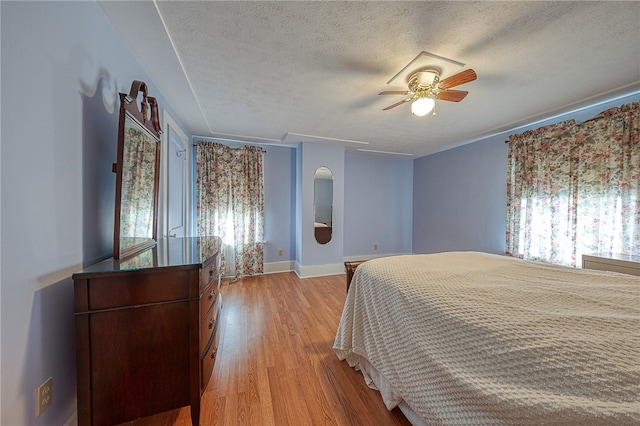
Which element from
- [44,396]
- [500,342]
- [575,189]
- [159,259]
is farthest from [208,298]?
[575,189]

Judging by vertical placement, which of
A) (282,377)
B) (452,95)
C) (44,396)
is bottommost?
(282,377)

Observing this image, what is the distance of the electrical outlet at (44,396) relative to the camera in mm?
936

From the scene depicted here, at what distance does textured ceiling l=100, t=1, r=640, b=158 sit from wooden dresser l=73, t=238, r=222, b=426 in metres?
1.41

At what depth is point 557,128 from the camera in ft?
8.91

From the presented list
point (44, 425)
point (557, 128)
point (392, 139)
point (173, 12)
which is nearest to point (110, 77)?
point (173, 12)

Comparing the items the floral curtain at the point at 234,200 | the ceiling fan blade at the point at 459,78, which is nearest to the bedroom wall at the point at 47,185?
the ceiling fan blade at the point at 459,78

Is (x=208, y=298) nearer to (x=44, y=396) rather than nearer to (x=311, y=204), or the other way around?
(x=44, y=396)

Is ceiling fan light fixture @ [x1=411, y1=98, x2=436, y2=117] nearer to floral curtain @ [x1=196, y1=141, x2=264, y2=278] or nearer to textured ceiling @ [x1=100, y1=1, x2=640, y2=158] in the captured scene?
textured ceiling @ [x1=100, y1=1, x2=640, y2=158]

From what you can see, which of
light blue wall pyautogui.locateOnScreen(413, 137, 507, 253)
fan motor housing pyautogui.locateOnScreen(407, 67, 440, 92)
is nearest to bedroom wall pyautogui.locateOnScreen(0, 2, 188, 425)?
fan motor housing pyautogui.locateOnScreen(407, 67, 440, 92)

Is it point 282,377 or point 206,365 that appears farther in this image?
point 282,377

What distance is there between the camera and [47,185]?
3.18ft

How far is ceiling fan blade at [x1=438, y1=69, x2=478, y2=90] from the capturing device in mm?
1566

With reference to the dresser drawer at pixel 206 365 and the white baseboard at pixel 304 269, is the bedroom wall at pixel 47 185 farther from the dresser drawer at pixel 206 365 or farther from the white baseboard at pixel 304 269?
the white baseboard at pixel 304 269

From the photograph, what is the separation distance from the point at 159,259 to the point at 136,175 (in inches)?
25.4
